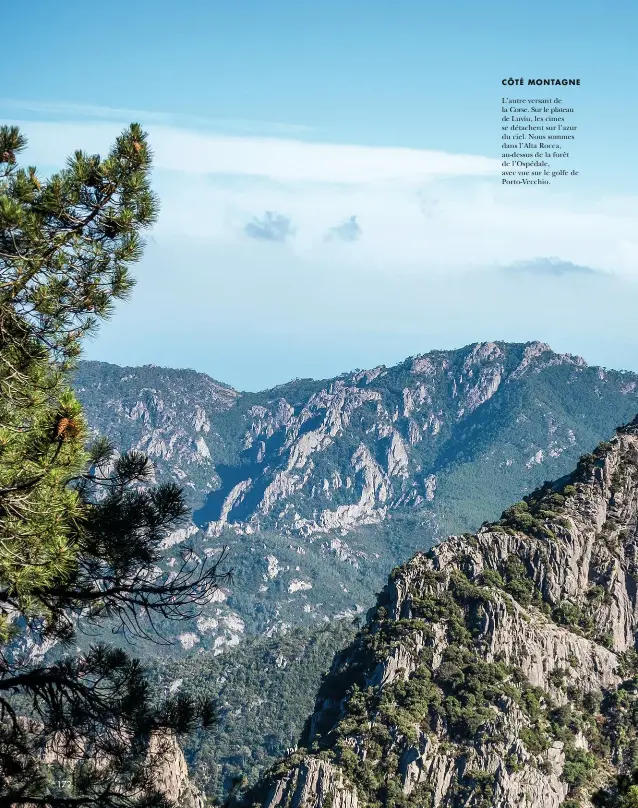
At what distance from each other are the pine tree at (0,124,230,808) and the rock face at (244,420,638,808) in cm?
3447

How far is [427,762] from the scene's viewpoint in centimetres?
4712

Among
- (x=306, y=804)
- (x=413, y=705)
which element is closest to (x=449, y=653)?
(x=413, y=705)

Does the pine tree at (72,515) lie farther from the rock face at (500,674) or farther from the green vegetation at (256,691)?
the green vegetation at (256,691)

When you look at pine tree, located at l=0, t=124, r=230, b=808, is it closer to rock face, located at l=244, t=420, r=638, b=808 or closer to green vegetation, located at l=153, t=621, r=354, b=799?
rock face, located at l=244, t=420, r=638, b=808

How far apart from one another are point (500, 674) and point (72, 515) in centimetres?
4544

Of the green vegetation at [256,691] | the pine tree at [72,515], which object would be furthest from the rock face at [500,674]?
the green vegetation at [256,691]

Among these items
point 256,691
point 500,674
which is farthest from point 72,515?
point 256,691

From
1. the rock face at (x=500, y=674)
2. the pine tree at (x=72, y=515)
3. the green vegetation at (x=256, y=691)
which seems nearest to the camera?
the pine tree at (x=72, y=515)

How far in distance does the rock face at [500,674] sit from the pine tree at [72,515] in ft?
113

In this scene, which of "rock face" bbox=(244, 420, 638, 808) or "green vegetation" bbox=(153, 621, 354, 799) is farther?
"green vegetation" bbox=(153, 621, 354, 799)

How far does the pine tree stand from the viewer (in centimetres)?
1072

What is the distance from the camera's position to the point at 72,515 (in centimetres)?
1127

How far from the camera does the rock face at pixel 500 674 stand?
46.4 metres

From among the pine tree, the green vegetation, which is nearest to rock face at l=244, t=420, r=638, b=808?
the pine tree
